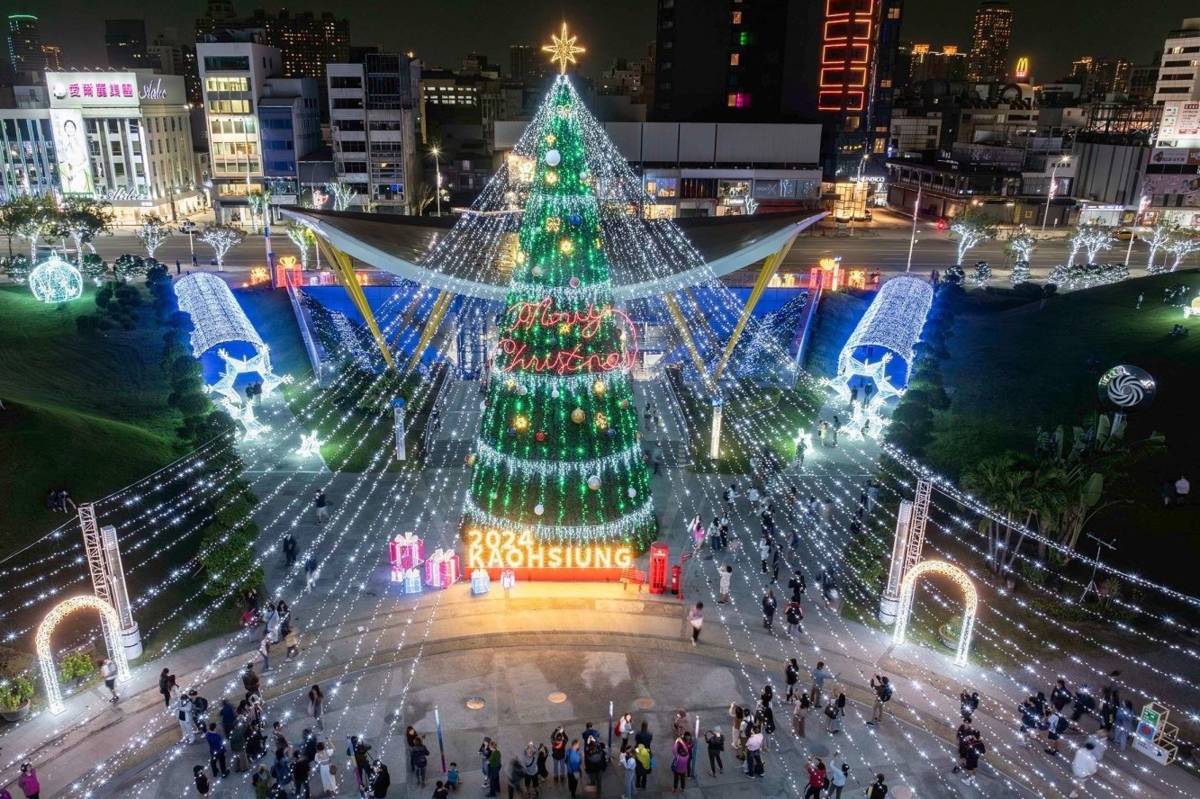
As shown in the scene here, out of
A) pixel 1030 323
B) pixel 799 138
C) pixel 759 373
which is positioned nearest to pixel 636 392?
pixel 759 373

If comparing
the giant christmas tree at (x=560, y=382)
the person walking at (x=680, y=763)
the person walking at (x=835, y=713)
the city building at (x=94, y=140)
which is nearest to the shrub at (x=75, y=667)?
the giant christmas tree at (x=560, y=382)

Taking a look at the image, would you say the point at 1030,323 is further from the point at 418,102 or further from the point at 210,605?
the point at 418,102

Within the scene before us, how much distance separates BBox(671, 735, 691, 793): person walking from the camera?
1420 centimetres

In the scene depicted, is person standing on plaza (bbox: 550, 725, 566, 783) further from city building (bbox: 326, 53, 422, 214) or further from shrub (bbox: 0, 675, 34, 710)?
city building (bbox: 326, 53, 422, 214)

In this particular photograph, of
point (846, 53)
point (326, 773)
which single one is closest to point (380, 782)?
point (326, 773)

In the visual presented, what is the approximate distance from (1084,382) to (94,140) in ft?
243

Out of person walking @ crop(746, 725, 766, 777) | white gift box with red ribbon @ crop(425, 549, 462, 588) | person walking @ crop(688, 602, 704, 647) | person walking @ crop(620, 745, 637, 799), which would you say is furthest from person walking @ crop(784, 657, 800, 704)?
white gift box with red ribbon @ crop(425, 549, 462, 588)

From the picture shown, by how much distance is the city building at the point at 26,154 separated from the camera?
66812 millimetres

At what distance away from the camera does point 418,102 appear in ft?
247

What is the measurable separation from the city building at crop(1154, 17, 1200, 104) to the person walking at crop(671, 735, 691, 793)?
109685mm

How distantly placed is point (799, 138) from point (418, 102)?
35.3 meters

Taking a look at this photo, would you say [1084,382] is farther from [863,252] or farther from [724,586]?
[863,252]

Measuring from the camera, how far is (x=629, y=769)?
1416 centimetres

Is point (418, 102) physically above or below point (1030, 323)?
above
